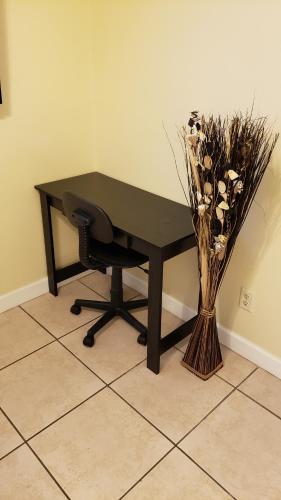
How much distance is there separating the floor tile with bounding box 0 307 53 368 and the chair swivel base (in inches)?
9.5

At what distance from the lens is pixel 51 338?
2285mm

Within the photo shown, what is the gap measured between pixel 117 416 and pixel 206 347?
1.75 feet

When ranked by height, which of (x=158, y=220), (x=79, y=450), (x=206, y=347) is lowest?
(x=79, y=450)

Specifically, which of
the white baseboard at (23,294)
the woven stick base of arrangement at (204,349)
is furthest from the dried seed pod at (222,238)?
the white baseboard at (23,294)

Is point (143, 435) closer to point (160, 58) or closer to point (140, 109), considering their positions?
point (140, 109)

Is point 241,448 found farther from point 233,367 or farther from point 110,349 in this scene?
point 110,349

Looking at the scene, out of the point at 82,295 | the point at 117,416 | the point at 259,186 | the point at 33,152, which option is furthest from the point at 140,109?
the point at 117,416

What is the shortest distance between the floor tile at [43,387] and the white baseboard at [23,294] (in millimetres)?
485

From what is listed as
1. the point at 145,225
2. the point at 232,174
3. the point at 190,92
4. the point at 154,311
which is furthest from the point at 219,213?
the point at 190,92

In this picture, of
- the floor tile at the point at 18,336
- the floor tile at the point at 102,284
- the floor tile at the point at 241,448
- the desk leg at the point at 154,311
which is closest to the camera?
the floor tile at the point at 241,448

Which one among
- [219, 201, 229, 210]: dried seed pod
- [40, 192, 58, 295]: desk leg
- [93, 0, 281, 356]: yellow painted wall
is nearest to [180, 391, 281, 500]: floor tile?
[93, 0, 281, 356]: yellow painted wall

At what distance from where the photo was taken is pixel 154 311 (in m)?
1.87

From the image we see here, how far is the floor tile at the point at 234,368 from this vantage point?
203 cm

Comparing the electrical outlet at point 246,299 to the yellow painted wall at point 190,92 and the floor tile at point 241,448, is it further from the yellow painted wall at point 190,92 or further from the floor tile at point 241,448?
the floor tile at point 241,448
